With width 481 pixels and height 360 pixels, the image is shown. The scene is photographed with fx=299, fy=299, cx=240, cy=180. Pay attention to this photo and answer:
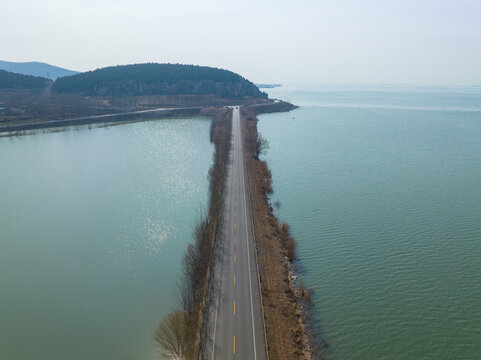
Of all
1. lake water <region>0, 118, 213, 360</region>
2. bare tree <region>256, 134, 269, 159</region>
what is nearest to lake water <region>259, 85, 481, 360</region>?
bare tree <region>256, 134, 269, 159</region>

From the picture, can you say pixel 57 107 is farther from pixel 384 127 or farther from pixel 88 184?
pixel 384 127

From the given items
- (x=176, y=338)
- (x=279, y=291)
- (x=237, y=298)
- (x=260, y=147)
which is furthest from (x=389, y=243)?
(x=260, y=147)

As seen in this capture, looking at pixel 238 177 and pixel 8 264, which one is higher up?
pixel 238 177

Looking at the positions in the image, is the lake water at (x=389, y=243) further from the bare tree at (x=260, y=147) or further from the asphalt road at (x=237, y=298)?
the asphalt road at (x=237, y=298)

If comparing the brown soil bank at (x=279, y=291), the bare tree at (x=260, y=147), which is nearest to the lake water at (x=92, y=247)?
the brown soil bank at (x=279, y=291)

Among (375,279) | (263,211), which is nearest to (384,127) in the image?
(263,211)

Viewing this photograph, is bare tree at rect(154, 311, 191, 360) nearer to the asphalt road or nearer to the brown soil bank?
the asphalt road
